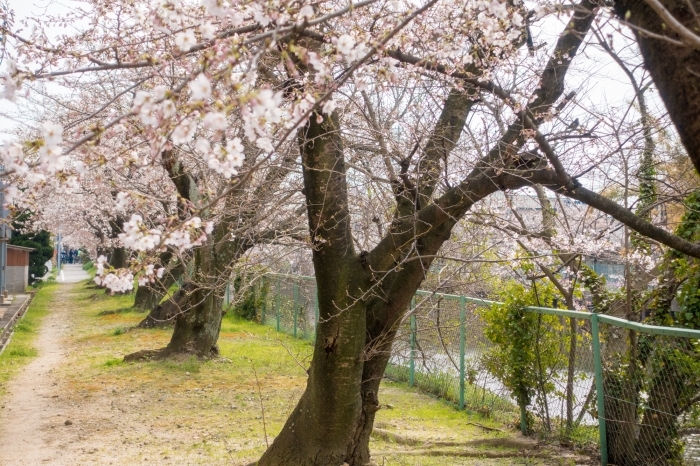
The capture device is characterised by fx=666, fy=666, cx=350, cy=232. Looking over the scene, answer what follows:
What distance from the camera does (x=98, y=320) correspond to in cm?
2070

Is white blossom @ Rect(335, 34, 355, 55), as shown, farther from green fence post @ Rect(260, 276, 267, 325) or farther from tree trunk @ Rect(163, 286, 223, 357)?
green fence post @ Rect(260, 276, 267, 325)

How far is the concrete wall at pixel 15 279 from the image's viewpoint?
1169 inches

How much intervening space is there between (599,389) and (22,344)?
43.5ft

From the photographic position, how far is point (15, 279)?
30266 mm

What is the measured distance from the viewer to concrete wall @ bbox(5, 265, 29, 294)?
29.7m

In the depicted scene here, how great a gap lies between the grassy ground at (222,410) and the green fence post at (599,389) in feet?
1.11

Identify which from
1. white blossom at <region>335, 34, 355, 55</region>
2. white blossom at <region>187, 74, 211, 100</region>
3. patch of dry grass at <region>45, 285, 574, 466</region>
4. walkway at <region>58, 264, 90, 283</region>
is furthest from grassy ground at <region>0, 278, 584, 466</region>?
walkway at <region>58, 264, 90, 283</region>

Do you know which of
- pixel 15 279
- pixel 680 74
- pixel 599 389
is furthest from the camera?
pixel 15 279

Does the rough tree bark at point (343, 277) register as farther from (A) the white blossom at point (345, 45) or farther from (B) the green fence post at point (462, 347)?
(B) the green fence post at point (462, 347)

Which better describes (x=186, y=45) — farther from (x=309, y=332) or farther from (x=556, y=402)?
(x=309, y=332)

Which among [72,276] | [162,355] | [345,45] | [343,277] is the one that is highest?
[345,45]

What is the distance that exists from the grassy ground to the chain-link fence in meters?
0.37

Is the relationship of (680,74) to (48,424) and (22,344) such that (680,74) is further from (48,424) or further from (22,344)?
(22,344)

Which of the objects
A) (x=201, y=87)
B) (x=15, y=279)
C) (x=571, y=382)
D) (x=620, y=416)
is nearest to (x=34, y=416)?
(x=571, y=382)
